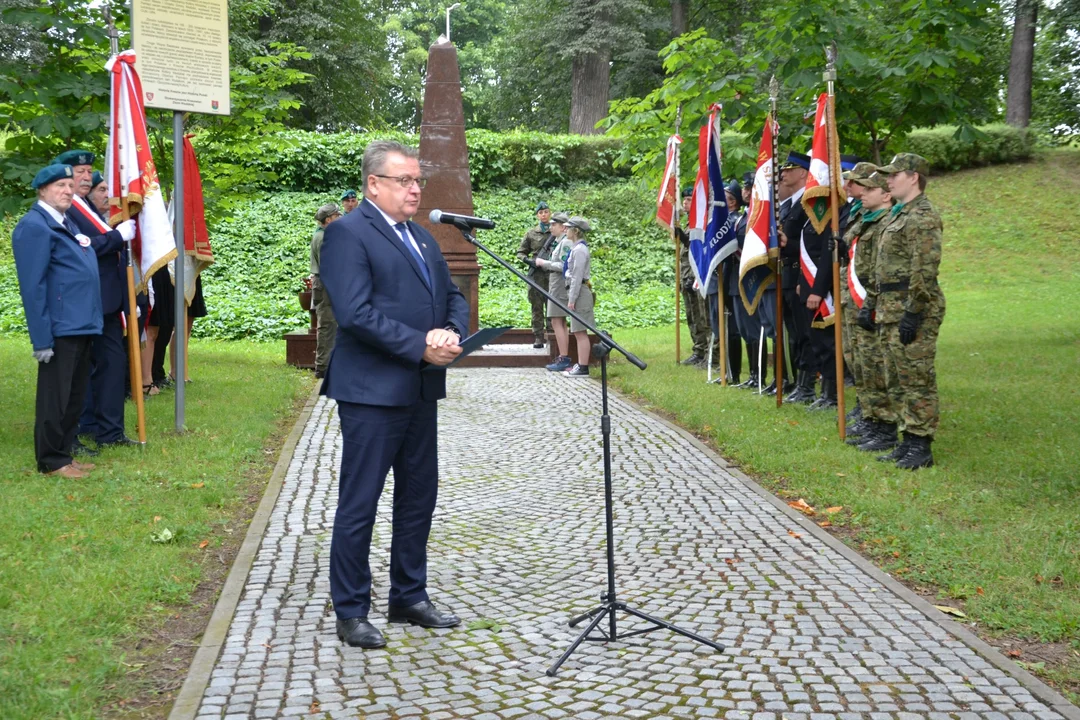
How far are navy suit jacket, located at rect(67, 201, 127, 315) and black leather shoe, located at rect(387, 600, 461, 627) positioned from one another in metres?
4.88

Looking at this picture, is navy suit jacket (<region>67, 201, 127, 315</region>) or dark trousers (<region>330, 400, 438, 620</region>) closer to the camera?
dark trousers (<region>330, 400, 438, 620</region>)

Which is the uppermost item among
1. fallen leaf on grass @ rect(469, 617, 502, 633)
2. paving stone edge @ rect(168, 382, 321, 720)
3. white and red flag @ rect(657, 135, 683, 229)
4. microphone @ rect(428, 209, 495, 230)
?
white and red flag @ rect(657, 135, 683, 229)

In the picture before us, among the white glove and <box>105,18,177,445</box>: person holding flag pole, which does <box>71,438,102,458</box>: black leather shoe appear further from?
the white glove

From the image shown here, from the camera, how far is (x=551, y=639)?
4.76m

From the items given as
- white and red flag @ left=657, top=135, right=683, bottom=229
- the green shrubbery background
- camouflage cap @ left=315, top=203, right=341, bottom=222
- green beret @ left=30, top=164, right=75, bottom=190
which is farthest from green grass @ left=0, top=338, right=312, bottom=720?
the green shrubbery background

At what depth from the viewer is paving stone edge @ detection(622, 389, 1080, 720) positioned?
4.08 meters

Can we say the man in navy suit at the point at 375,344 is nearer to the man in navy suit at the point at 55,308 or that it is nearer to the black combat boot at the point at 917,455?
the man in navy suit at the point at 55,308

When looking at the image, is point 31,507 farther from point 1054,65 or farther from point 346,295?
point 1054,65

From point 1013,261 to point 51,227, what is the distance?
22.9 meters

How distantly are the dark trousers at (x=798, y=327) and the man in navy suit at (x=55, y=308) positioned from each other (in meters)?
6.88

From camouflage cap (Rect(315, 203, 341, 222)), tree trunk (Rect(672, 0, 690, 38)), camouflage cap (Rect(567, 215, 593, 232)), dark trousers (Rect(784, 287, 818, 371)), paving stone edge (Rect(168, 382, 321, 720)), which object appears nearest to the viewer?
paving stone edge (Rect(168, 382, 321, 720))

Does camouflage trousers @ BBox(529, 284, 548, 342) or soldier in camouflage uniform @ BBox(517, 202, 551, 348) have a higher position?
soldier in camouflage uniform @ BBox(517, 202, 551, 348)

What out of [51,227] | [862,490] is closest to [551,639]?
[862,490]

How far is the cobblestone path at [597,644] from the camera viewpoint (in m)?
4.05
